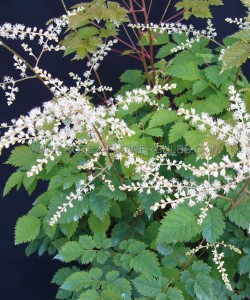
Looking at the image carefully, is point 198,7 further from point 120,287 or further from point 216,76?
point 120,287

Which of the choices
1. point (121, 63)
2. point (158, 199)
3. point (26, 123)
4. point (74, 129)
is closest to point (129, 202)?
point (158, 199)

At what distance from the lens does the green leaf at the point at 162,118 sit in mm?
1333

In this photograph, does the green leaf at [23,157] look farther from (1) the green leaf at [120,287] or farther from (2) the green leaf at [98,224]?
(1) the green leaf at [120,287]

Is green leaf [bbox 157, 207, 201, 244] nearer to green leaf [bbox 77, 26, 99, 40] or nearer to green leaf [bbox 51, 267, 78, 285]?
green leaf [bbox 51, 267, 78, 285]

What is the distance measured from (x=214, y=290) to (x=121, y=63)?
1.27 metres

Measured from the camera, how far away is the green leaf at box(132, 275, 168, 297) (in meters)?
1.14

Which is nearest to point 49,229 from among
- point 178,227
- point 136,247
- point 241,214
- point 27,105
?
point 136,247

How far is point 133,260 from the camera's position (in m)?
1.20

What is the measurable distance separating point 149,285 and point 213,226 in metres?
0.23

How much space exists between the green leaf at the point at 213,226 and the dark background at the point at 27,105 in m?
1.17

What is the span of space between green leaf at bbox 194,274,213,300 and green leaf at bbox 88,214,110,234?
Result: 0.33 metres

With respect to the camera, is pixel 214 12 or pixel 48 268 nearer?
pixel 214 12

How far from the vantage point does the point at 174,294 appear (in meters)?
1.12

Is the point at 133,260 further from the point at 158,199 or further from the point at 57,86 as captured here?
the point at 57,86
